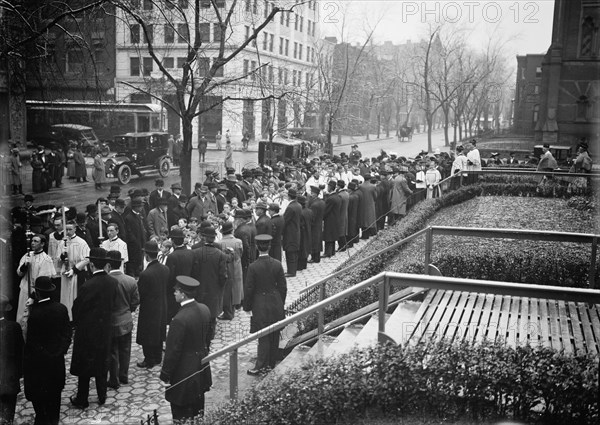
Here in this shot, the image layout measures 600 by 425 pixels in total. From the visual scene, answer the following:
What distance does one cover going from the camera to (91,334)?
25.4 ft

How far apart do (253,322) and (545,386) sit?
15.7ft

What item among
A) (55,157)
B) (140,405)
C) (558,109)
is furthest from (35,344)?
(558,109)

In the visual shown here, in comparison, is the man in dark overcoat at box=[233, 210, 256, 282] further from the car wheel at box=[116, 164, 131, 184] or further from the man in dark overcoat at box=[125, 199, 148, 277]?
the car wheel at box=[116, 164, 131, 184]

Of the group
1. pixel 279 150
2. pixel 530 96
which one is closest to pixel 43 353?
pixel 279 150

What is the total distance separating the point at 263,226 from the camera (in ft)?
42.3

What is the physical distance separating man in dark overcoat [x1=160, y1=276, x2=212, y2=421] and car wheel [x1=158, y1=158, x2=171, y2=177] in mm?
24489

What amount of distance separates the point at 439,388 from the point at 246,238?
24.3 feet

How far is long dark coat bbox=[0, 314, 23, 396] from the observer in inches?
280

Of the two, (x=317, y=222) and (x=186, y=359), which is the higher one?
(x=317, y=222)

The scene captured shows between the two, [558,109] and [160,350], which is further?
[558,109]

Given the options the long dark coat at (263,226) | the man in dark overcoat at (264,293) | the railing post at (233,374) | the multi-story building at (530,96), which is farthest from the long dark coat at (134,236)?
the multi-story building at (530,96)

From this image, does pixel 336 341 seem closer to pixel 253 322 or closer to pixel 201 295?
pixel 253 322

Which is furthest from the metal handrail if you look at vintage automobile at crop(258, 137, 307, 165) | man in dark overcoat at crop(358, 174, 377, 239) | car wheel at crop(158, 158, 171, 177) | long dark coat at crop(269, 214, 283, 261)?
car wheel at crop(158, 158, 171, 177)

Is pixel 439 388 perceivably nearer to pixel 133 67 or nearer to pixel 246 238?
pixel 246 238
